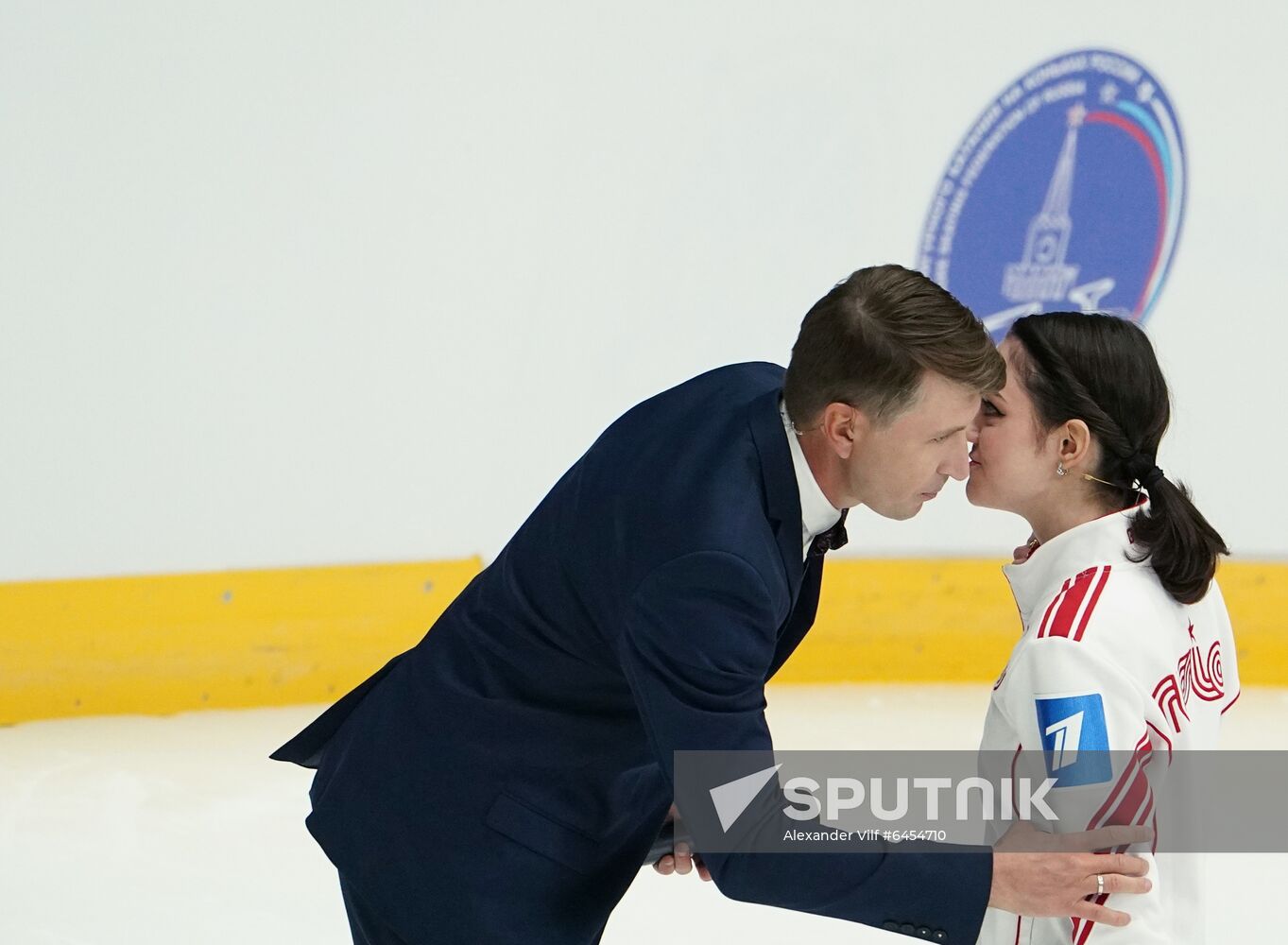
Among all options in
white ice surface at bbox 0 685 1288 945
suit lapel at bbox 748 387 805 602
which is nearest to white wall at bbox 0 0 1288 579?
white ice surface at bbox 0 685 1288 945

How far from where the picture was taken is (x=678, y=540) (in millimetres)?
1479

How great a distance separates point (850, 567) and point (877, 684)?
1.22 ft

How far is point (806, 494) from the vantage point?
160cm

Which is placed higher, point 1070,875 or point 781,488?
point 781,488

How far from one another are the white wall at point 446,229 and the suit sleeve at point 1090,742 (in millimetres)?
2793

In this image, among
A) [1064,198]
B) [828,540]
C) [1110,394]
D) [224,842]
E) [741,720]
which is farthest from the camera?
[1064,198]

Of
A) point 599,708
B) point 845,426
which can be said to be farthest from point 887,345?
point 599,708

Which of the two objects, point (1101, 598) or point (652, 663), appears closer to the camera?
point (652, 663)

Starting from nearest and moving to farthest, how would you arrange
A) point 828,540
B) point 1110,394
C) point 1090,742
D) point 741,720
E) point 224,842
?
1. point 741,720
2. point 1090,742
3. point 828,540
4. point 1110,394
5. point 224,842

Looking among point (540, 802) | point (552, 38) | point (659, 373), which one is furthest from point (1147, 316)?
point (540, 802)

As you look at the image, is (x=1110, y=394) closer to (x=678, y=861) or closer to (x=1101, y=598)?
(x=1101, y=598)

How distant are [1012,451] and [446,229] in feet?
8.68

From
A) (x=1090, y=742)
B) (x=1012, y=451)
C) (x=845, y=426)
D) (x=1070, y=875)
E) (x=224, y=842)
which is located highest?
(x=845, y=426)

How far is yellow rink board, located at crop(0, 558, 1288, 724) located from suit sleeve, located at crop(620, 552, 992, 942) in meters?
2.92
